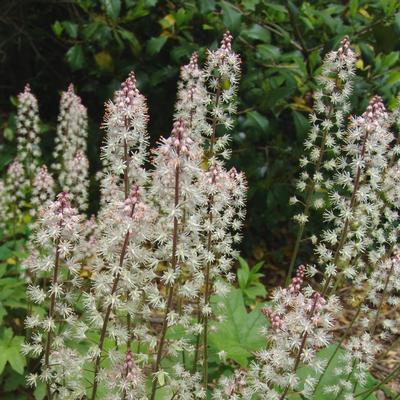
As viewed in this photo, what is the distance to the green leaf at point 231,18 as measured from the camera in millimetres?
4438

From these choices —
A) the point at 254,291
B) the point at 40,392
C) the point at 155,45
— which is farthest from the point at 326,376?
the point at 155,45

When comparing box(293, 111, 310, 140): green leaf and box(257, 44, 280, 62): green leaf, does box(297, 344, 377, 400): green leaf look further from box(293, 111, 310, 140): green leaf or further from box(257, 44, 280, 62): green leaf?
box(257, 44, 280, 62): green leaf

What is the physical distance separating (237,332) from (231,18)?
2.49 m

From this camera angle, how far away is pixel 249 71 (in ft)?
16.4

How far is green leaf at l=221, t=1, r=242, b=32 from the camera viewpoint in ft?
14.6

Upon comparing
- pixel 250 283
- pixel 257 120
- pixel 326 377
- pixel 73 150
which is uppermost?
pixel 257 120

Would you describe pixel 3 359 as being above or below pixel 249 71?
below

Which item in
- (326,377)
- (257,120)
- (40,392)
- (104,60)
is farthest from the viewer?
(104,60)

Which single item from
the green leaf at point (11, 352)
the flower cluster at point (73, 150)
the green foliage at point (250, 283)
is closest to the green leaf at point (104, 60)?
the flower cluster at point (73, 150)

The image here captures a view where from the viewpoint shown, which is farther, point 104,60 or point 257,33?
point 104,60

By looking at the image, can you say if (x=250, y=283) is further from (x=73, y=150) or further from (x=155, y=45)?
(x=155, y=45)

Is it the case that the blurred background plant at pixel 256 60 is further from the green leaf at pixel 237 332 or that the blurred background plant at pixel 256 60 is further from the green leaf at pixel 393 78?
the green leaf at pixel 237 332

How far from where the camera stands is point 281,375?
267 centimetres

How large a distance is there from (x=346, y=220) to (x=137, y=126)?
4.38 ft
